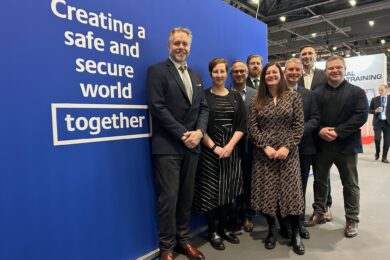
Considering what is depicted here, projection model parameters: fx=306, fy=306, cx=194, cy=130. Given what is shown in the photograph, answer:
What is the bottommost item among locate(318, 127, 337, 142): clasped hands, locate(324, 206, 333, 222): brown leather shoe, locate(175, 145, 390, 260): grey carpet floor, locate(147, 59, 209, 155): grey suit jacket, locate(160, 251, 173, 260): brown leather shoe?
locate(175, 145, 390, 260): grey carpet floor

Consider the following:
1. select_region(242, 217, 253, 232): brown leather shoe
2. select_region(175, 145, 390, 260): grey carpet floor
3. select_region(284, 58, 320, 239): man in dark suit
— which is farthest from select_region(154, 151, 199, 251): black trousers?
select_region(284, 58, 320, 239): man in dark suit

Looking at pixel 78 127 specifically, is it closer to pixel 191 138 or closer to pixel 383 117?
pixel 191 138

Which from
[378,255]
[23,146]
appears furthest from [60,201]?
[378,255]

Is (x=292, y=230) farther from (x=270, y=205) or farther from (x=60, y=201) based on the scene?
(x=60, y=201)

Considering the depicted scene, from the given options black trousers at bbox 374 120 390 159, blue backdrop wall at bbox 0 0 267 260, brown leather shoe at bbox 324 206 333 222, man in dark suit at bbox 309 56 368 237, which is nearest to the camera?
blue backdrop wall at bbox 0 0 267 260

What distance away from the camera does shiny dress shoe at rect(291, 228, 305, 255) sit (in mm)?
2352

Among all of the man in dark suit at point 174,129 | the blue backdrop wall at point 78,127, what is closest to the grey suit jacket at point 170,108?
the man in dark suit at point 174,129

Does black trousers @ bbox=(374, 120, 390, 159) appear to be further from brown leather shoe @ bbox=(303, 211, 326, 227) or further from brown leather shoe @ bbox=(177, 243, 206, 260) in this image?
brown leather shoe @ bbox=(177, 243, 206, 260)

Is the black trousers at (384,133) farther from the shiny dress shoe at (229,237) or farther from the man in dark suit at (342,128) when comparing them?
the shiny dress shoe at (229,237)

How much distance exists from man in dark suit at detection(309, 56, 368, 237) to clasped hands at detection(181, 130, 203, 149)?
45.4 inches

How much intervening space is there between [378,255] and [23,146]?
2.54 m

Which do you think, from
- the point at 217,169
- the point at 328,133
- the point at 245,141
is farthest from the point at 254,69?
the point at 217,169

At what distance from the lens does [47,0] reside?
Result: 1.63m

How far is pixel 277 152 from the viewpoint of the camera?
89.3 inches
